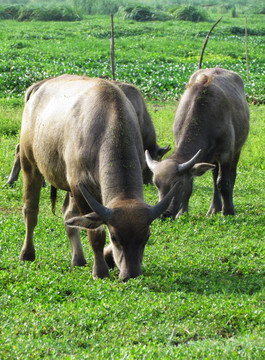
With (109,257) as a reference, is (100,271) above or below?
above

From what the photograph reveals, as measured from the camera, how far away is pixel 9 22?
46938 millimetres

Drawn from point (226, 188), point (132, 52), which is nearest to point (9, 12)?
point (132, 52)

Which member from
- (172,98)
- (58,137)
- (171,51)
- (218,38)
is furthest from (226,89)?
(218,38)

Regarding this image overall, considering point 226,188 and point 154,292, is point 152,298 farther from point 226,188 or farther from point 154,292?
point 226,188

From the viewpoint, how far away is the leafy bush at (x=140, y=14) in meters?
52.2

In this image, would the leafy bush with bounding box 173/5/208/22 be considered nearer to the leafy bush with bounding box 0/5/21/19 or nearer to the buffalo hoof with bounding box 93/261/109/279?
the leafy bush with bounding box 0/5/21/19

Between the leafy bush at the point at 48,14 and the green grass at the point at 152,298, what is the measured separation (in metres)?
43.3

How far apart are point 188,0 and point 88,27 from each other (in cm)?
3388

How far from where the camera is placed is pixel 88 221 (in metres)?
6.33

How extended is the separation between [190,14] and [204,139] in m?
45.5

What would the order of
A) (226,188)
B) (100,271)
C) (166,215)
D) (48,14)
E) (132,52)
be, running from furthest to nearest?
(48,14) < (132,52) < (226,188) < (166,215) < (100,271)

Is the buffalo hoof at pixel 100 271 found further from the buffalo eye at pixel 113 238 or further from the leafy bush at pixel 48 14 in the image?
the leafy bush at pixel 48 14

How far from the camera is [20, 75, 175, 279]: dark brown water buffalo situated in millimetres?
6188

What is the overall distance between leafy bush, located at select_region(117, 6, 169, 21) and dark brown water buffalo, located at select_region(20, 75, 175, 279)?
150 feet
